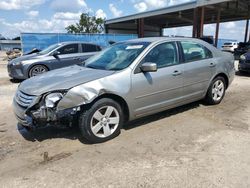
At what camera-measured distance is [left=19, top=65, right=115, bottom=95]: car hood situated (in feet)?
12.6

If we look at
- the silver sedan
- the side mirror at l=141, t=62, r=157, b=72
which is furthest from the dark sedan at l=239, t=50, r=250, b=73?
the side mirror at l=141, t=62, r=157, b=72

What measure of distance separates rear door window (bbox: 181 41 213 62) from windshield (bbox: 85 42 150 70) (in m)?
0.93

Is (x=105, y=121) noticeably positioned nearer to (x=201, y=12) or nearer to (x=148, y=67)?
(x=148, y=67)

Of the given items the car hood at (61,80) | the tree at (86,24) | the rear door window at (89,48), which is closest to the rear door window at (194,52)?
the car hood at (61,80)

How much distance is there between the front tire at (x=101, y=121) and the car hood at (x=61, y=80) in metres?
0.44

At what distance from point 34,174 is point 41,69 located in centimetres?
703

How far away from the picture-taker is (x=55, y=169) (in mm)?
3309

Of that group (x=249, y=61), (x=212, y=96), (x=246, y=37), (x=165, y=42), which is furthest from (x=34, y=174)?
(x=246, y=37)

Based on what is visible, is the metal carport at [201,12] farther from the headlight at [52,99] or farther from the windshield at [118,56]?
the headlight at [52,99]

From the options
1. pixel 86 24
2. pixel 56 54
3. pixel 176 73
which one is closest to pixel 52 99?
pixel 176 73

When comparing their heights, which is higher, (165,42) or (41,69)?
(165,42)

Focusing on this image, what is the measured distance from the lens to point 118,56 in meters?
4.77

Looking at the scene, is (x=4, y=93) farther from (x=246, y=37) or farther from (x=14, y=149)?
(x=246, y=37)

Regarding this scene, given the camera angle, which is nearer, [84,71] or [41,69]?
[84,71]
